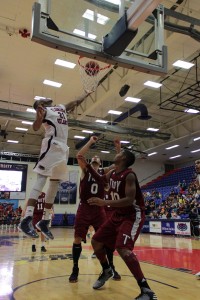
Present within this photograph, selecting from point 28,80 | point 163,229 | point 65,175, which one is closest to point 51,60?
point 28,80

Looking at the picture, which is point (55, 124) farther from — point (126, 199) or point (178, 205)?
point (178, 205)

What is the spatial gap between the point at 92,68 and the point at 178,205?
38.2 feet

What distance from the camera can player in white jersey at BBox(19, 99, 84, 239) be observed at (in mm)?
3856

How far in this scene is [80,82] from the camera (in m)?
13.5

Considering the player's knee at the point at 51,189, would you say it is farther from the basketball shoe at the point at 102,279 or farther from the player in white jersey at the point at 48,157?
the basketball shoe at the point at 102,279

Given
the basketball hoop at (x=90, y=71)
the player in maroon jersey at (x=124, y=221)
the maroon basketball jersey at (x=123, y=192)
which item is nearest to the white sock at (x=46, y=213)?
the player in maroon jersey at (x=124, y=221)

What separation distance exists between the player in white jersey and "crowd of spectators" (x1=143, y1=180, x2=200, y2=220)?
1189cm

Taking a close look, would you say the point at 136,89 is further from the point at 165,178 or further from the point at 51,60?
the point at 165,178

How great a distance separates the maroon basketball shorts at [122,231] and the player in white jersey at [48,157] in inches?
32.1

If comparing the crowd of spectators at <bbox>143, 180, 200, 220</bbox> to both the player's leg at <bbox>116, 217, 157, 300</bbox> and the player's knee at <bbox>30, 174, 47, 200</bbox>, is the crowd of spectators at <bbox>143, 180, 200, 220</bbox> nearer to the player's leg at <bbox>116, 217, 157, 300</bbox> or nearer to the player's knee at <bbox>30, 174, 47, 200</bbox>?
the player's leg at <bbox>116, 217, 157, 300</bbox>

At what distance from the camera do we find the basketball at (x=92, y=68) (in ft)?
30.1

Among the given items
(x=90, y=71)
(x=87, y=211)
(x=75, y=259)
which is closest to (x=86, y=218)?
(x=87, y=211)

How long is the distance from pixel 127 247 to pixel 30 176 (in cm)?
2280

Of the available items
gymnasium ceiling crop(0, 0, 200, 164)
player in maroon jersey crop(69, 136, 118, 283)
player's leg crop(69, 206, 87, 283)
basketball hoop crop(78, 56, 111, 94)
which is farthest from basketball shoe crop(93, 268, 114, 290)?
basketball hoop crop(78, 56, 111, 94)
